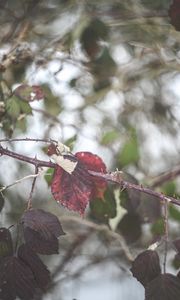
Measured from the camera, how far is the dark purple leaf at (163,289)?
0.61 meters

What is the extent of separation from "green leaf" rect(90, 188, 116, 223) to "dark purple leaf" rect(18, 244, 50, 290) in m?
0.24

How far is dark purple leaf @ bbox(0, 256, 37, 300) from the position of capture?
0.63 metres

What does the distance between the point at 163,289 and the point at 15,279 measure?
0.65 ft

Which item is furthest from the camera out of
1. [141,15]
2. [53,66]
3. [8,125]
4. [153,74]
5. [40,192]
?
[40,192]

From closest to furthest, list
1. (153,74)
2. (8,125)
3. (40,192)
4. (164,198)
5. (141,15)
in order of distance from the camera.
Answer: (164,198)
(8,125)
(141,15)
(153,74)
(40,192)

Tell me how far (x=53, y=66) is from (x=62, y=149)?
0.65 meters

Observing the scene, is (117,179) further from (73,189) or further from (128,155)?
(128,155)

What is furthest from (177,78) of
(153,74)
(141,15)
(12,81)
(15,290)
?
(15,290)

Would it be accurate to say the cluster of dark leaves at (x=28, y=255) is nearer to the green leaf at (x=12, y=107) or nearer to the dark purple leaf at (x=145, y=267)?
the dark purple leaf at (x=145, y=267)

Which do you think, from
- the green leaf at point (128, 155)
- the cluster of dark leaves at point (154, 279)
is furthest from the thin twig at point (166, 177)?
the cluster of dark leaves at point (154, 279)

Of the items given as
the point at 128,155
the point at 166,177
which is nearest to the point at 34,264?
the point at 128,155

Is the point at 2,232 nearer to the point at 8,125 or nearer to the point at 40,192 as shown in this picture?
the point at 8,125

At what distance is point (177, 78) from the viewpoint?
5.32 ft

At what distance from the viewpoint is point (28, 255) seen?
0.64m
